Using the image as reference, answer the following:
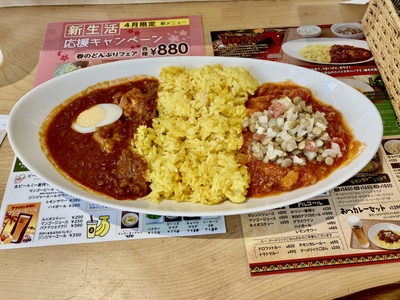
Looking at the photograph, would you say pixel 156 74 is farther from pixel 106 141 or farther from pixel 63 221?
pixel 63 221

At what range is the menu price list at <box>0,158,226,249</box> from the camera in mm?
2189

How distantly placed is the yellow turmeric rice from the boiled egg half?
293 millimetres

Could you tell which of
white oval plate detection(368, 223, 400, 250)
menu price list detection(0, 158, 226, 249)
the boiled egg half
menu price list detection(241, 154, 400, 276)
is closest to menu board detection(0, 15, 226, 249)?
menu price list detection(0, 158, 226, 249)

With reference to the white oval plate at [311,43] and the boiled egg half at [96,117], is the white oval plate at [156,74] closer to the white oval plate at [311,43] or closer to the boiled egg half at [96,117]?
the boiled egg half at [96,117]

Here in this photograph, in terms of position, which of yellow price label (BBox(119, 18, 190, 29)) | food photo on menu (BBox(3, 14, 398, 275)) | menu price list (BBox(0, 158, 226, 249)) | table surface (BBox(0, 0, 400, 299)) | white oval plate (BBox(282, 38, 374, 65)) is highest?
yellow price label (BBox(119, 18, 190, 29))

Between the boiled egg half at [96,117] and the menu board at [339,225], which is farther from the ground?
the boiled egg half at [96,117]

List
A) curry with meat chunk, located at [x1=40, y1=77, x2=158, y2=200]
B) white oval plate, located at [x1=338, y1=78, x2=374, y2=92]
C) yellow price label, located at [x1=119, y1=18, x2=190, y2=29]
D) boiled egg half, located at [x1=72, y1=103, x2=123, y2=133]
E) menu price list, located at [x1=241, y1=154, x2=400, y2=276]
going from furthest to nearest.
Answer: yellow price label, located at [x1=119, y1=18, x2=190, y2=29] < white oval plate, located at [x1=338, y1=78, x2=374, y2=92] < boiled egg half, located at [x1=72, y1=103, x2=123, y2=133] < curry with meat chunk, located at [x1=40, y1=77, x2=158, y2=200] < menu price list, located at [x1=241, y1=154, x2=400, y2=276]

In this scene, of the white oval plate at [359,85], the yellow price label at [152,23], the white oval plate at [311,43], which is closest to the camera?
the white oval plate at [359,85]

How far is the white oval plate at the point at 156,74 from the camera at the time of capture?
6.79 ft

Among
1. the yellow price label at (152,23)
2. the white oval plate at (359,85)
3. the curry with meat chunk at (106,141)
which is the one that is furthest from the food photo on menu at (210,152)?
the yellow price label at (152,23)

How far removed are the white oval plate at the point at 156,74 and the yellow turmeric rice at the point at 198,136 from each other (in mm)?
99

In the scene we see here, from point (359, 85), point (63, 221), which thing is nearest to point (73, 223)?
point (63, 221)

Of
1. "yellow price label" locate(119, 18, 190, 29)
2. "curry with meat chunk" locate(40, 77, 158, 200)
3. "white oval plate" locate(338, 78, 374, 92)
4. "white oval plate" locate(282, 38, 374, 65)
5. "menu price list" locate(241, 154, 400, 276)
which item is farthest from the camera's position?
"yellow price label" locate(119, 18, 190, 29)

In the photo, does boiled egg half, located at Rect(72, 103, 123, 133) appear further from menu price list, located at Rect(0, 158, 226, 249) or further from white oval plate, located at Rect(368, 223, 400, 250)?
white oval plate, located at Rect(368, 223, 400, 250)
